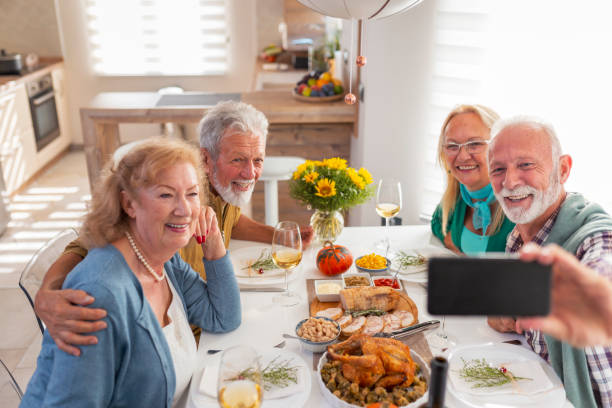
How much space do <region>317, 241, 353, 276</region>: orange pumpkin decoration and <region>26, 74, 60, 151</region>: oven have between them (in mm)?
4196

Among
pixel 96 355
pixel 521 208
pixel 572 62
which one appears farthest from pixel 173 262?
pixel 572 62

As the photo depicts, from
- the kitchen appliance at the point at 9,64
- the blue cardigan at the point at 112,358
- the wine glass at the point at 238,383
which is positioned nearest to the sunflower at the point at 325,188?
the blue cardigan at the point at 112,358

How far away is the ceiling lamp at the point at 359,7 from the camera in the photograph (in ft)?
4.04

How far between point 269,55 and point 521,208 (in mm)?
4328

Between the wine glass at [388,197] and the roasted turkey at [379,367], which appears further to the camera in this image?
the wine glass at [388,197]

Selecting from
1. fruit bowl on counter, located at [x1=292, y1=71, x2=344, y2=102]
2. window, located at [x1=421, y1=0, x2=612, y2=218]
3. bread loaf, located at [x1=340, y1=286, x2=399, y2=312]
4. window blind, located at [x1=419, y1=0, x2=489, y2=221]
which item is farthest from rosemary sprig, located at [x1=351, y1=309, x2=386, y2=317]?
fruit bowl on counter, located at [x1=292, y1=71, x2=344, y2=102]

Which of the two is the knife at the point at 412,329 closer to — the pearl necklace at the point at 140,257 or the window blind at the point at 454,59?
the pearl necklace at the point at 140,257

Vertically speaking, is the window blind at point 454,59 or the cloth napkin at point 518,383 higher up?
the window blind at point 454,59

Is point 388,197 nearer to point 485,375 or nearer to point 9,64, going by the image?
point 485,375

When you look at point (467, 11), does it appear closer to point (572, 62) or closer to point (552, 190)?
point (572, 62)

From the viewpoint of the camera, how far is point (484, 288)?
55cm

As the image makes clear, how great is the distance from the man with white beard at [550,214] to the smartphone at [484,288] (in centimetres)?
82

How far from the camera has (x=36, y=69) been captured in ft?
16.5

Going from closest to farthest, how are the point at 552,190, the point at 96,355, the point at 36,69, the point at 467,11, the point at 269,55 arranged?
the point at 96,355, the point at 552,190, the point at 467,11, the point at 36,69, the point at 269,55
